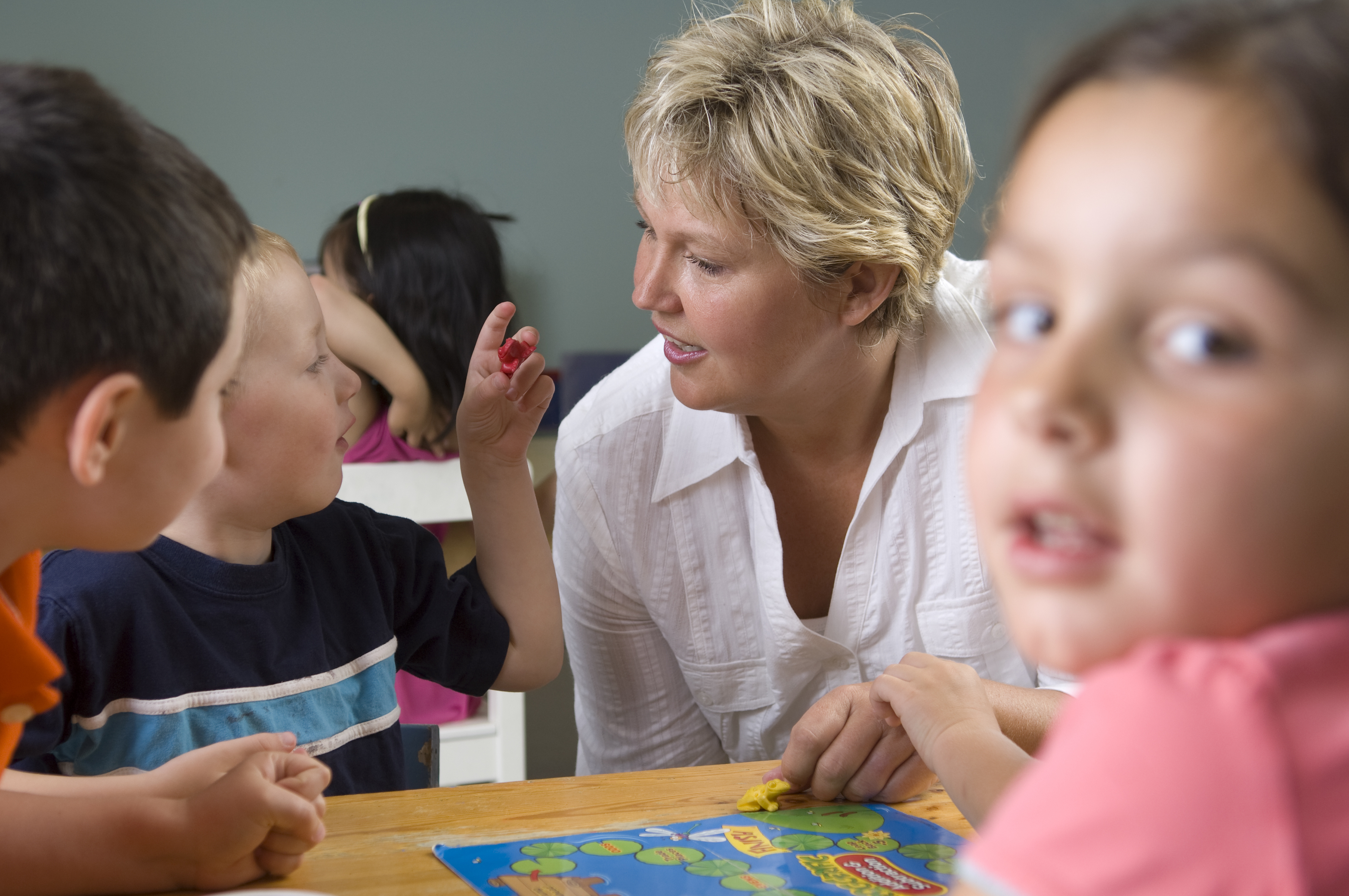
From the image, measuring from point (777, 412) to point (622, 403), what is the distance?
0.19 metres

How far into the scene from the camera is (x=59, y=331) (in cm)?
51

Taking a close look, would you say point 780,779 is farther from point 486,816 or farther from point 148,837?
point 148,837

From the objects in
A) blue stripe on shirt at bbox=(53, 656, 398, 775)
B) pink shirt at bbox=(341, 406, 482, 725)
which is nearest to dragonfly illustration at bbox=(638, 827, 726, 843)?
blue stripe on shirt at bbox=(53, 656, 398, 775)

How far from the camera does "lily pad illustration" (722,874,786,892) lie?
2.17ft

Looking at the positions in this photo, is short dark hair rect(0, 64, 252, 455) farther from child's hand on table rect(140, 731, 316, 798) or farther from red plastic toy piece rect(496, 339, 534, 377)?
red plastic toy piece rect(496, 339, 534, 377)

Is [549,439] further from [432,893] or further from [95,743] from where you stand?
[432,893]

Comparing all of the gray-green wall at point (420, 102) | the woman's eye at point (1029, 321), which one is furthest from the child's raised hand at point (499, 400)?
the gray-green wall at point (420, 102)

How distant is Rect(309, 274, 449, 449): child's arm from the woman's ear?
4.60 ft

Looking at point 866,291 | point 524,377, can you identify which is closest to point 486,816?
point 524,377

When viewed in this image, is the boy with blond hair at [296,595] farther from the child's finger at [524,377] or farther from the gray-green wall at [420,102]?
the gray-green wall at [420,102]

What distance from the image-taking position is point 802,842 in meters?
0.75

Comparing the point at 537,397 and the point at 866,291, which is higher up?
the point at 866,291

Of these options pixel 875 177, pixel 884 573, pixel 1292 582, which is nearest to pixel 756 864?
pixel 1292 582

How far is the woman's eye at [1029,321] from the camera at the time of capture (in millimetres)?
341
